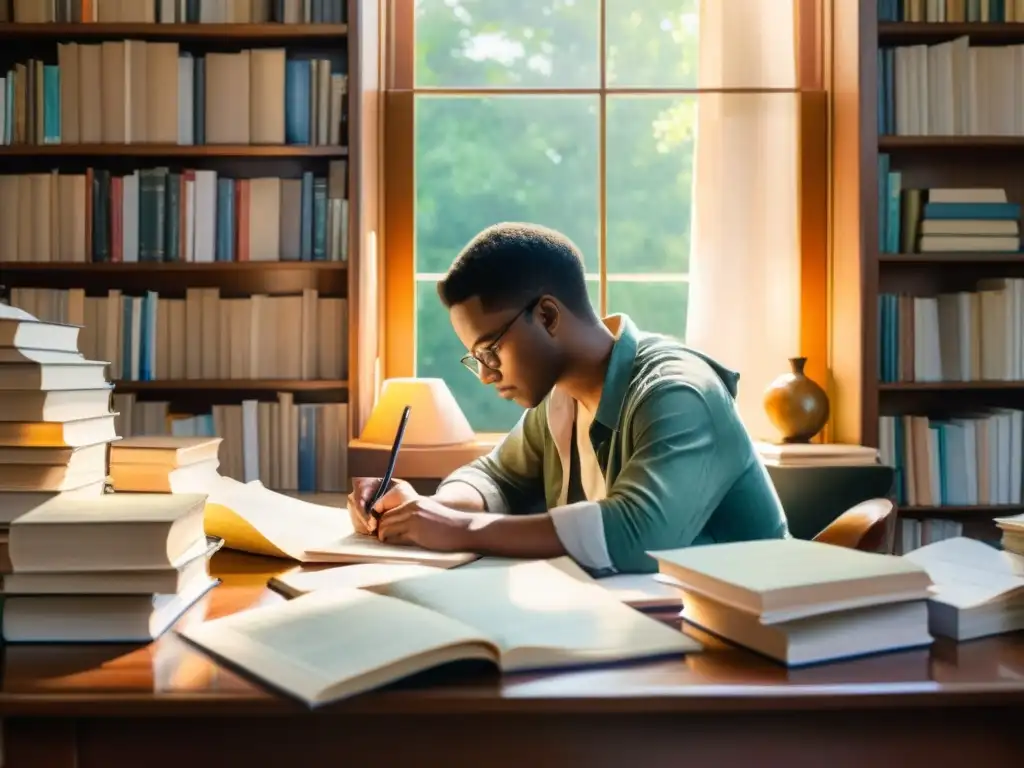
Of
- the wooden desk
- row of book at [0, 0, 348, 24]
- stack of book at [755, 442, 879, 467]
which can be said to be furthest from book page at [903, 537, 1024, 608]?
row of book at [0, 0, 348, 24]

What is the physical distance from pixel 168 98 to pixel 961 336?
2.46 metres

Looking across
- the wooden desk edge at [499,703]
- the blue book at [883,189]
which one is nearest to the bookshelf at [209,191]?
the blue book at [883,189]

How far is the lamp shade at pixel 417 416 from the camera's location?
2789 mm

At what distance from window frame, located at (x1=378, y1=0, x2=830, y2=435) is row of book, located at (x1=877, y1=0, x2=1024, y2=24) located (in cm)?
30

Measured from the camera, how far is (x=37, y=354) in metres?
1.12

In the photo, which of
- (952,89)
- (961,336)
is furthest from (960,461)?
(952,89)

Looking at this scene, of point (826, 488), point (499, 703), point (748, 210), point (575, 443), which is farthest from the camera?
point (748, 210)

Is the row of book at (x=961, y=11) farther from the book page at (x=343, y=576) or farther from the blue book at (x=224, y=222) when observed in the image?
the book page at (x=343, y=576)

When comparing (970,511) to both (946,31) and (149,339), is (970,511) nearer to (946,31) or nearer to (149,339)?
(946,31)

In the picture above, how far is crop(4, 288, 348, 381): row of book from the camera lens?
3.04 metres

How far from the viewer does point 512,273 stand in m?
1.59

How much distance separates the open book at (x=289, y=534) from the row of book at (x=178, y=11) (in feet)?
6.30

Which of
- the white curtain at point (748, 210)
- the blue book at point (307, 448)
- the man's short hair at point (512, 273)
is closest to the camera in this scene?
the man's short hair at point (512, 273)

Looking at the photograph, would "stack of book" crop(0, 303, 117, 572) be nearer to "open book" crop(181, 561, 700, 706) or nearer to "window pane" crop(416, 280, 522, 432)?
"open book" crop(181, 561, 700, 706)
